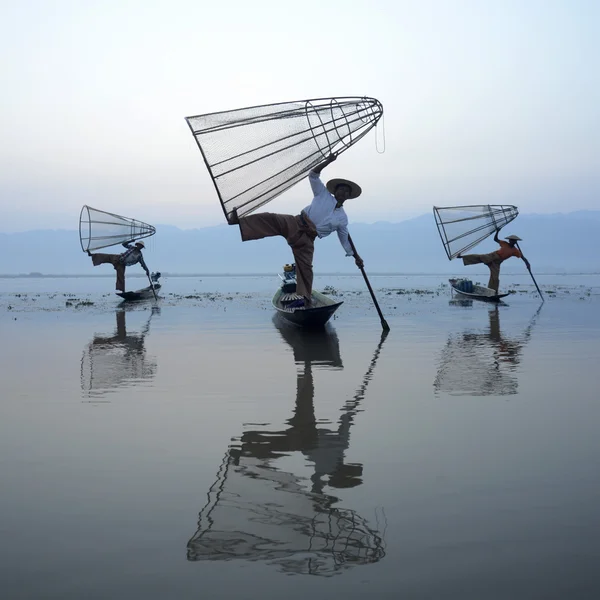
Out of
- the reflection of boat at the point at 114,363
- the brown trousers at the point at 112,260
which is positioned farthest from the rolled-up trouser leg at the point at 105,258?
the reflection of boat at the point at 114,363

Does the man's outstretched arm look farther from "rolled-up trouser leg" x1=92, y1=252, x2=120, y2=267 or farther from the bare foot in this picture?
"rolled-up trouser leg" x1=92, y1=252, x2=120, y2=267

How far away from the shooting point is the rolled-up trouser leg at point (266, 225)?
16125mm

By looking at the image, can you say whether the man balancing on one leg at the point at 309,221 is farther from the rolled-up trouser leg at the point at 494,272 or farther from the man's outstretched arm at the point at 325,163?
the rolled-up trouser leg at the point at 494,272

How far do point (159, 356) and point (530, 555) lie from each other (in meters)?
10.4

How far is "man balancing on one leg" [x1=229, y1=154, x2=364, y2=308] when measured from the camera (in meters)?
16.3

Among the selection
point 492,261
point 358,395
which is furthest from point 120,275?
point 358,395

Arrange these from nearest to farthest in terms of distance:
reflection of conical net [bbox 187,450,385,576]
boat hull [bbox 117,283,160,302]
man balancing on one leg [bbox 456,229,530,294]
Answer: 1. reflection of conical net [bbox 187,450,385,576]
2. man balancing on one leg [bbox 456,229,530,294]
3. boat hull [bbox 117,283,160,302]

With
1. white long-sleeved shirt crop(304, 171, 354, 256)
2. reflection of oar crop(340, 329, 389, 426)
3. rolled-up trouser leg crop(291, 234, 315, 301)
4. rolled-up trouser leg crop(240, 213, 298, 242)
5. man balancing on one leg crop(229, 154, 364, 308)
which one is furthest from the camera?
rolled-up trouser leg crop(291, 234, 315, 301)

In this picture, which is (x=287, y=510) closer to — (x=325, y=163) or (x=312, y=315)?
(x=325, y=163)

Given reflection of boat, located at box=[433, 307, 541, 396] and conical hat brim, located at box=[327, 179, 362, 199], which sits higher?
conical hat brim, located at box=[327, 179, 362, 199]

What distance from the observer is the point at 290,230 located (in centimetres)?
1678

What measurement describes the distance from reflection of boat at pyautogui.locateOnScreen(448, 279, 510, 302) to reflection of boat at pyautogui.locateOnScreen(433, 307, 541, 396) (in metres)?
13.4

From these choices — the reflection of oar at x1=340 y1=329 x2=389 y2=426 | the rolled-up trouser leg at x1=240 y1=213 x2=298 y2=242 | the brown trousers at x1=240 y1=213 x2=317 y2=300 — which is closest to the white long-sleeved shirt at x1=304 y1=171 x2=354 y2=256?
the brown trousers at x1=240 y1=213 x2=317 y2=300

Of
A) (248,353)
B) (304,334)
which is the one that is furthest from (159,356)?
(304,334)
